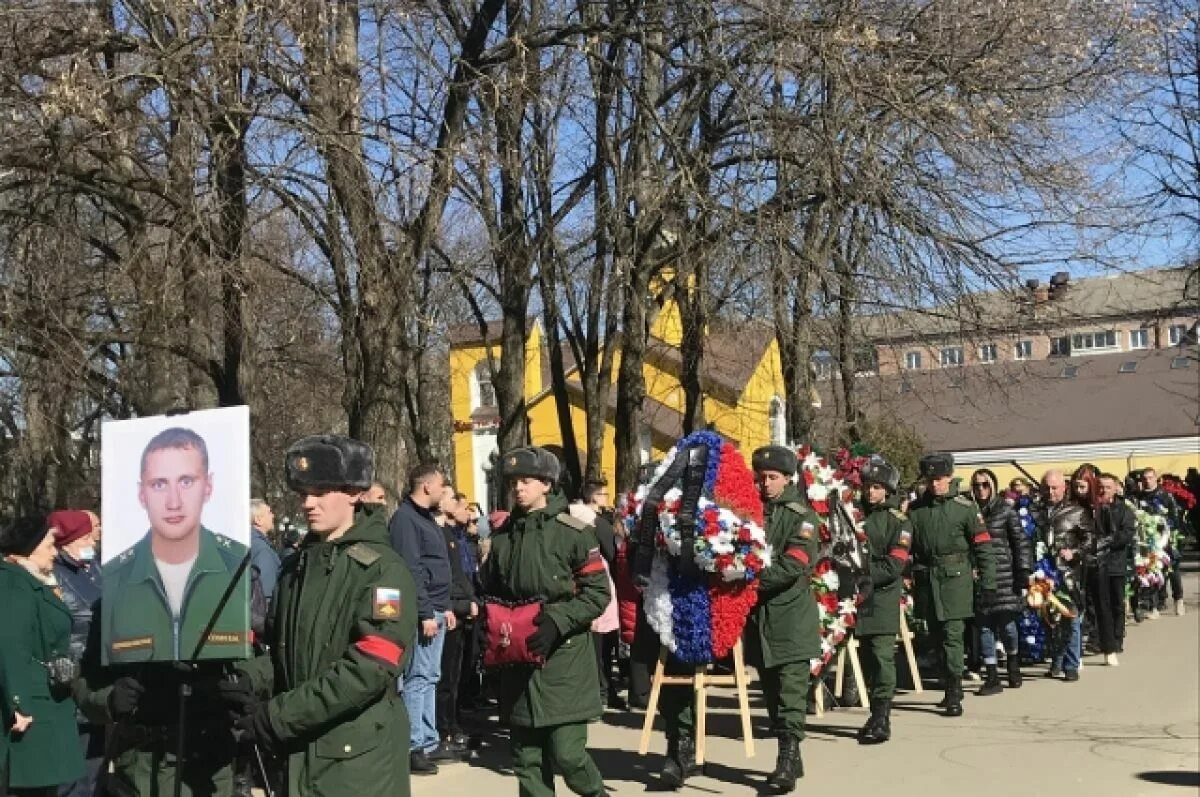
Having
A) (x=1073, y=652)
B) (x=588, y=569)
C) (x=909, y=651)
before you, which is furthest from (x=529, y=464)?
(x=1073, y=652)

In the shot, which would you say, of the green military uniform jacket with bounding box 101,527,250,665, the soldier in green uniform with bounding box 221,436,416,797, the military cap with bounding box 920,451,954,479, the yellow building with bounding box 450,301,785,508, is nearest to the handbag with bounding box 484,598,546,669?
the soldier in green uniform with bounding box 221,436,416,797

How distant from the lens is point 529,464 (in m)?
6.98

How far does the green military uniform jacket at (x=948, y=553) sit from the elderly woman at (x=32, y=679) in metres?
7.23

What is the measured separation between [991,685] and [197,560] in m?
9.36

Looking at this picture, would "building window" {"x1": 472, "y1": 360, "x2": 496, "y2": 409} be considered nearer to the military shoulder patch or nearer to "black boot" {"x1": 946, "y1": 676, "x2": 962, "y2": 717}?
"black boot" {"x1": 946, "y1": 676, "x2": 962, "y2": 717}

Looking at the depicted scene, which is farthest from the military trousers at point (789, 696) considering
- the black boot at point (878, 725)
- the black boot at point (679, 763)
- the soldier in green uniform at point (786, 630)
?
the black boot at point (878, 725)

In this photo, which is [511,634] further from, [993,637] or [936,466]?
[993,637]

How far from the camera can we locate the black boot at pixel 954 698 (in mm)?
11250

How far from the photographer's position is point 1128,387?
61.6 meters

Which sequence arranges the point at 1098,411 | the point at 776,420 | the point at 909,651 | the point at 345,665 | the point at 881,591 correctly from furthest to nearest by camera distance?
1. the point at 1098,411
2. the point at 776,420
3. the point at 909,651
4. the point at 881,591
5. the point at 345,665

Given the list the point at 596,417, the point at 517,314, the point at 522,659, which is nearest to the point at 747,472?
the point at 522,659

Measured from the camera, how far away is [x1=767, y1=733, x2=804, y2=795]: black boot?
8.48 meters

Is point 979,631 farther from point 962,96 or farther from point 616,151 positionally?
point 616,151

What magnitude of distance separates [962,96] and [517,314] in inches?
228
